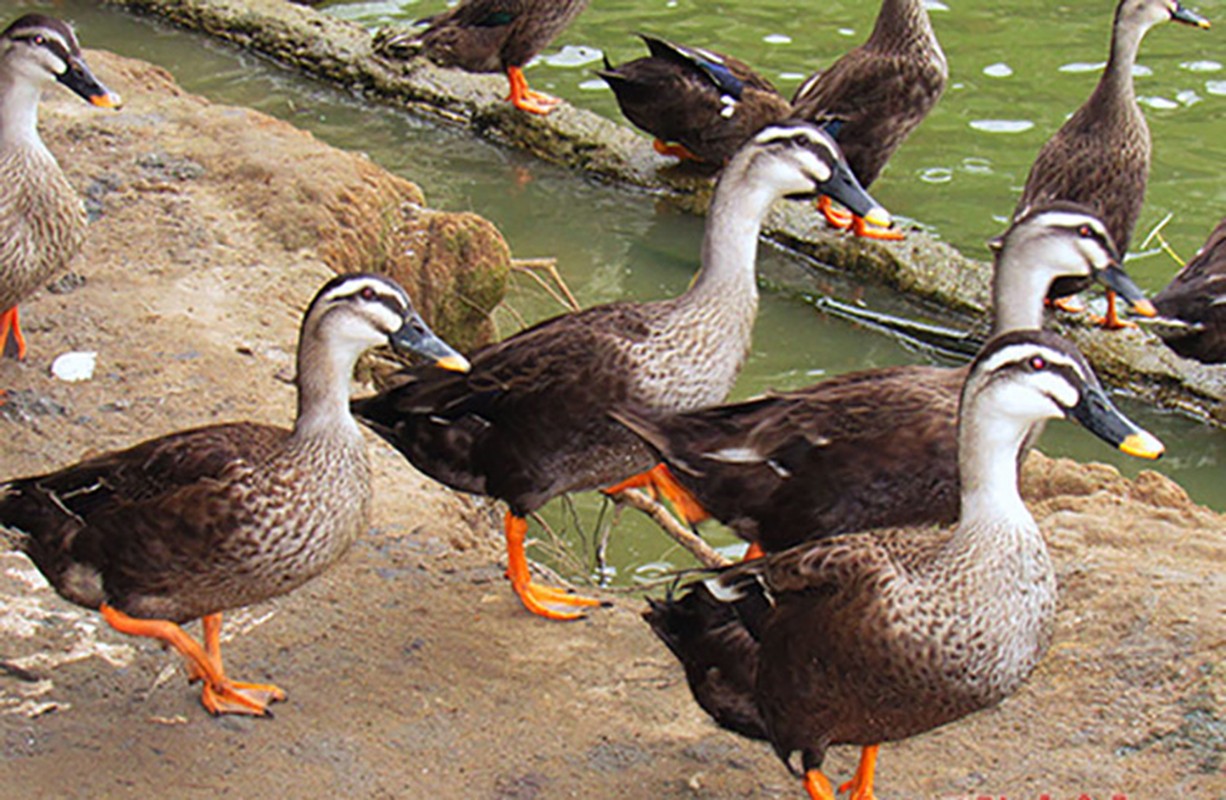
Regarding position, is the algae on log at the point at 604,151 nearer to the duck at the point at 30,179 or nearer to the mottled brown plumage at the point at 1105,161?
the mottled brown plumage at the point at 1105,161

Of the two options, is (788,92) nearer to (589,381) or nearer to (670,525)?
(670,525)

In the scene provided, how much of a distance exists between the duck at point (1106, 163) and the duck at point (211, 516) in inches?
164

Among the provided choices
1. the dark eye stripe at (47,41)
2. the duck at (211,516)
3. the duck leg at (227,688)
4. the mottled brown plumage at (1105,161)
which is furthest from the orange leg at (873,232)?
the duck leg at (227,688)

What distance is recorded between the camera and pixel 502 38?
10.5m

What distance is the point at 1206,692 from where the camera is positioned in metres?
4.68

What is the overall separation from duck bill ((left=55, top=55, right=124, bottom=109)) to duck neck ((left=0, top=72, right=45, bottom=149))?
14cm

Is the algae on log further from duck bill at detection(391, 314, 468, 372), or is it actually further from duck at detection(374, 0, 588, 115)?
duck bill at detection(391, 314, 468, 372)

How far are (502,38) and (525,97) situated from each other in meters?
0.38

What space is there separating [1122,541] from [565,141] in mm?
5319

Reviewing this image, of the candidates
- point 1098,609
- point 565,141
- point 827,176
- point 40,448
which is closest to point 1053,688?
point 1098,609

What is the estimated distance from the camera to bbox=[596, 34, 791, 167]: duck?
9.48 meters

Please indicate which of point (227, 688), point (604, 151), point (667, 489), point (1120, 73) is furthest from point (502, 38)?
point (227, 688)

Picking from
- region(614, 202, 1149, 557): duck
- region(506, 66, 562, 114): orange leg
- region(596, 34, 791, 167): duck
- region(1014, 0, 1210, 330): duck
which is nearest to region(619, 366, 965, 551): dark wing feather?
region(614, 202, 1149, 557): duck

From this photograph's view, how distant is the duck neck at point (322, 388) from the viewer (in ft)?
15.8
